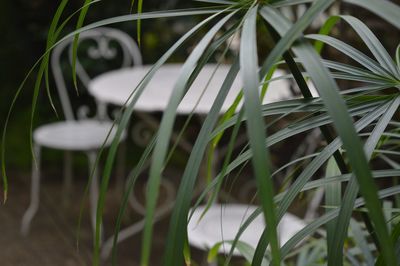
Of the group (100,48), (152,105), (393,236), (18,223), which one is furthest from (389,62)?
(100,48)

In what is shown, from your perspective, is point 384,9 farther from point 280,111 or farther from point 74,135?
point 74,135

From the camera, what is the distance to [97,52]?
165 inches

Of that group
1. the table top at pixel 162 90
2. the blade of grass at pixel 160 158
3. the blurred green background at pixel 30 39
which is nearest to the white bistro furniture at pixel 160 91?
the table top at pixel 162 90

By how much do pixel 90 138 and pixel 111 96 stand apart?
0.41 meters

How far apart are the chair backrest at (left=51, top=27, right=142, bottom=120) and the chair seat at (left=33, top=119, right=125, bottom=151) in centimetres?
20

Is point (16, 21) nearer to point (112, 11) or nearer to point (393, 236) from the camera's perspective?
point (112, 11)

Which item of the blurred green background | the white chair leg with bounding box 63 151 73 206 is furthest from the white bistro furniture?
the blurred green background

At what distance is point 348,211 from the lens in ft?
2.55

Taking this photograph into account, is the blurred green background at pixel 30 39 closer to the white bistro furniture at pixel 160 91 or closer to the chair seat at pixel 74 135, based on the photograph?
the chair seat at pixel 74 135

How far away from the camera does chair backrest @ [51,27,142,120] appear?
3.62 meters

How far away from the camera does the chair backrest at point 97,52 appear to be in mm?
3625

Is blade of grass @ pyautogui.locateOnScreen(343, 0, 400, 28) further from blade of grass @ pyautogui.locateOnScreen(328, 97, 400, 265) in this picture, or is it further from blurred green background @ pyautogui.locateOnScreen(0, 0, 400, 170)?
blurred green background @ pyautogui.locateOnScreen(0, 0, 400, 170)

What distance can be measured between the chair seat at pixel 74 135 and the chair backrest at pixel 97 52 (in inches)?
7.8

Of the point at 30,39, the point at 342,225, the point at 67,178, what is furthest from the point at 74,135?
the point at 342,225
